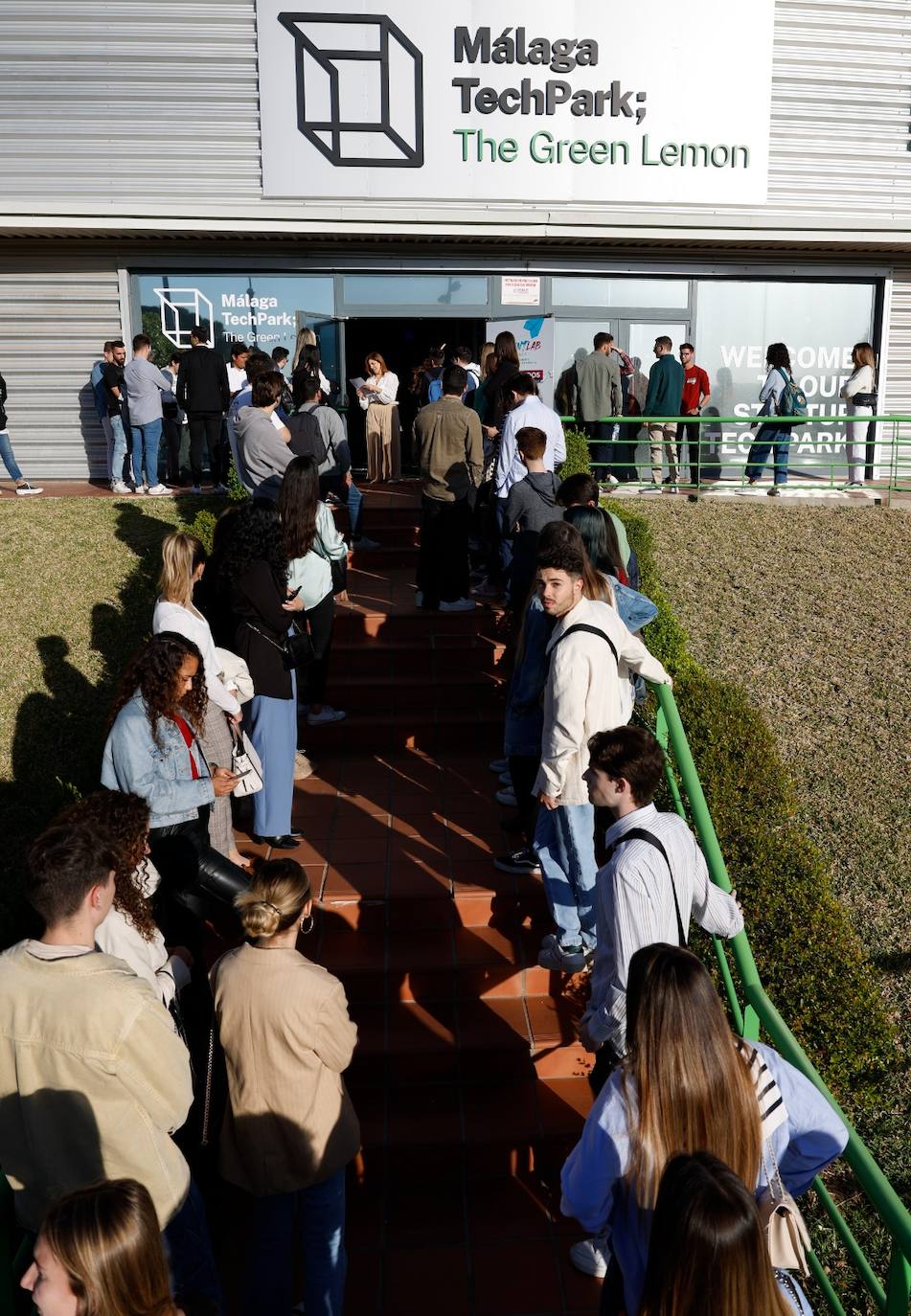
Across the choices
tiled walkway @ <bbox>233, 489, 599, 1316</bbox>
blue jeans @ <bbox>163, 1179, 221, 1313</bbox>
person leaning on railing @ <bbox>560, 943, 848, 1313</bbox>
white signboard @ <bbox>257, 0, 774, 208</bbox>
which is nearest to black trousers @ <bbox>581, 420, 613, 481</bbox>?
white signboard @ <bbox>257, 0, 774, 208</bbox>

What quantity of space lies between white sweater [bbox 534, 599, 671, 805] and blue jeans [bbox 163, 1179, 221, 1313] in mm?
2287

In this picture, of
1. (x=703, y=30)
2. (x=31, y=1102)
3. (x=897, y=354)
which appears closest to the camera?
(x=31, y=1102)

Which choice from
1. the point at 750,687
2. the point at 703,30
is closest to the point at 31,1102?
the point at 750,687

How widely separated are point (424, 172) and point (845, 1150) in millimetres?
13232

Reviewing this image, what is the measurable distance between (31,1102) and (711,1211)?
6.24 feet

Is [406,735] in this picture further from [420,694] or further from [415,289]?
[415,289]

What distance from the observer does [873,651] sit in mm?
9555

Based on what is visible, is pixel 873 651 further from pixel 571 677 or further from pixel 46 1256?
pixel 46 1256

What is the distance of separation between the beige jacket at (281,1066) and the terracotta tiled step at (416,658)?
5.21 m

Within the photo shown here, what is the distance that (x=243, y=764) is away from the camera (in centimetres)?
566

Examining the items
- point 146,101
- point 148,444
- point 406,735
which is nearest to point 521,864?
point 406,735

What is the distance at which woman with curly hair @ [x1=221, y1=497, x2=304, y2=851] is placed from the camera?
625 centimetres

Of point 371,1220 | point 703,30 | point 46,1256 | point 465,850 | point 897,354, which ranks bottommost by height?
point 371,1220

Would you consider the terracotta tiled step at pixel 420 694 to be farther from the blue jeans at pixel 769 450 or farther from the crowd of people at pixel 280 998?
the blue jeans at pixel 769 450
